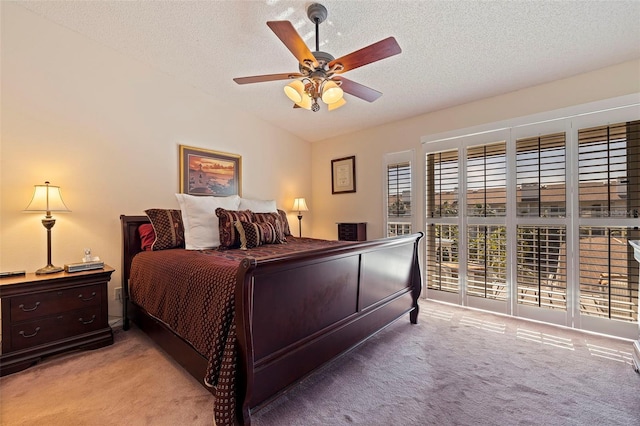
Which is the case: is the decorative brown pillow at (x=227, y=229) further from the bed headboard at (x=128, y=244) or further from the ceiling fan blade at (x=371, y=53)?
the ceiling fan blade at (x=371, y=53)

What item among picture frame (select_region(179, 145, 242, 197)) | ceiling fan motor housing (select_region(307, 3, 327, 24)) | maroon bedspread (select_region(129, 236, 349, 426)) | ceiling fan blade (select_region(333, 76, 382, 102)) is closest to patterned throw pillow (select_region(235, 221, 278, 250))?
maroon bedspread (select_region(129, 236, 349, 426))

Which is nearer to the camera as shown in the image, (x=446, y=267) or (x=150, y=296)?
(x=150, y=296)

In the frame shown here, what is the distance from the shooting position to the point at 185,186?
3395mm

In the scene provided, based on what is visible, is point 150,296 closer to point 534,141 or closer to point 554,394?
point 554,394

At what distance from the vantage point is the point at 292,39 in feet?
5.57

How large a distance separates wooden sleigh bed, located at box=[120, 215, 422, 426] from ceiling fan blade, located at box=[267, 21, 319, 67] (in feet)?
4.13

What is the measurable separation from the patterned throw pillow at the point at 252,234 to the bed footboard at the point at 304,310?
4.03ft

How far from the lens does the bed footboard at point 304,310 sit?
1.32 meters

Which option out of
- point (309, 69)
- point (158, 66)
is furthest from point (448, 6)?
point (158, 66)

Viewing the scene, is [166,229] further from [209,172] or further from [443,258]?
[443,258]

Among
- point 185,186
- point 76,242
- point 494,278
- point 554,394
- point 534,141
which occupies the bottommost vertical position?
point 554,394

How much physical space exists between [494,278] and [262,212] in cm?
278

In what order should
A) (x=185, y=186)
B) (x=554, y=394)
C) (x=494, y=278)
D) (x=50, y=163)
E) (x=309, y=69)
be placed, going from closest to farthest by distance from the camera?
1. (x=554, y=394)
2. (x=309, y=69)
3. (x=50, y=163)
4. (x=494, y=278)
5. (x=185, y=186)

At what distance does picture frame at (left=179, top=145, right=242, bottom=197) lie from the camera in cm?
339
